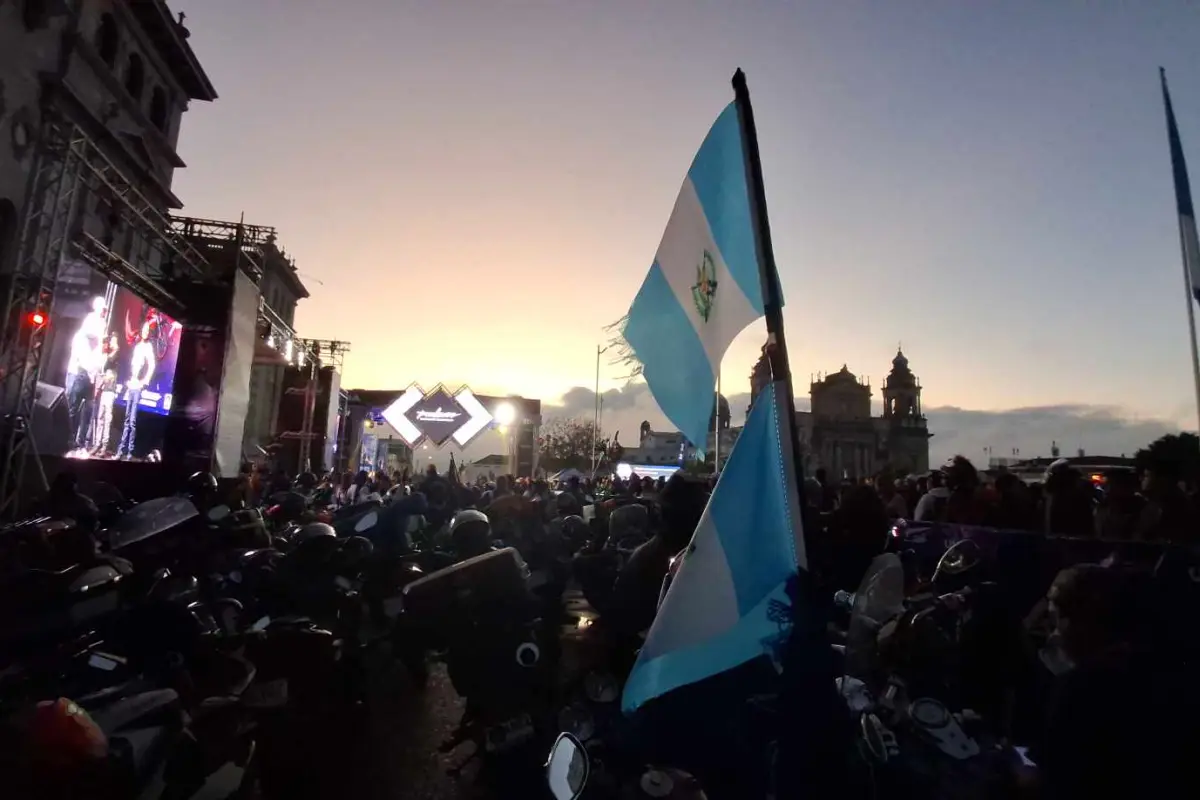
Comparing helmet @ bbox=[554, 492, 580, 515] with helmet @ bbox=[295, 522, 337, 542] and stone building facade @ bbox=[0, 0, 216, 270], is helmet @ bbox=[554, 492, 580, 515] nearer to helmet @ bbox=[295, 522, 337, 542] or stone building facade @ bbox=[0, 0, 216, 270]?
helmet @ bbox=[295, 522, 337, 542]

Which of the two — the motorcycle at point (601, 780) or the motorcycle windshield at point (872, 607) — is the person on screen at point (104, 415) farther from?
the motorcycle windshield at point (872, 607)

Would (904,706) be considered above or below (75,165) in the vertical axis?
below

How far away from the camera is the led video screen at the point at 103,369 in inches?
551

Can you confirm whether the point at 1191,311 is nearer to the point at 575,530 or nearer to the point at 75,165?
the point at 575,530

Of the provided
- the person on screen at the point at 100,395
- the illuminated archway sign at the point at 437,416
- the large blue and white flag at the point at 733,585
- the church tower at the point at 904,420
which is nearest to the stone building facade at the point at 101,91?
the person on screen at the point at 100,395

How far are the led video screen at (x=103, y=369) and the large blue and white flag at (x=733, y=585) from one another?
14662mm

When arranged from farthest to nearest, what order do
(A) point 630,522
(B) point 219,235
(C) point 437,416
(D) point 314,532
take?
(B) point 219,235, (C) point 437,416, (A) point 630,522, (D) point 314,532

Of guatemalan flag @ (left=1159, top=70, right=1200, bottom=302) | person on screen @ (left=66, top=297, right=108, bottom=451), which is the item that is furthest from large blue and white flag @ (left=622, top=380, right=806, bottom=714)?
person on screen @ (left=66, top=297, right=108, bottom=451)

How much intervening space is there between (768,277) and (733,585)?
43.5 inches

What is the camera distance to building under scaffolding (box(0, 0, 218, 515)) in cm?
1195

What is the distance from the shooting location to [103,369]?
1492 centimetres

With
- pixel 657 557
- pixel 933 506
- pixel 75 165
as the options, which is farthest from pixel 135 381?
pixel 933 506

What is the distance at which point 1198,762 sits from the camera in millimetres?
1876

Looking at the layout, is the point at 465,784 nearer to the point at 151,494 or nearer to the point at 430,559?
the point at 430,559
